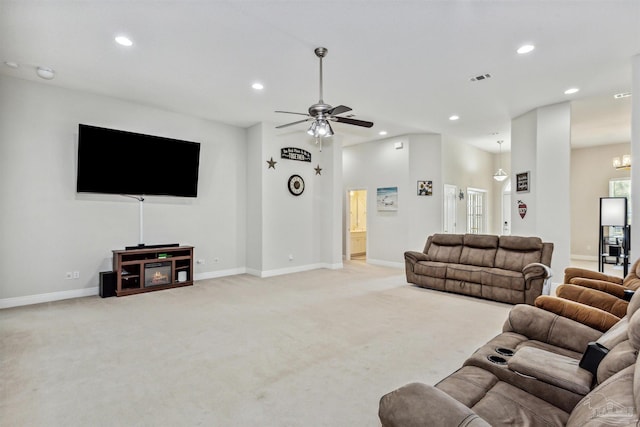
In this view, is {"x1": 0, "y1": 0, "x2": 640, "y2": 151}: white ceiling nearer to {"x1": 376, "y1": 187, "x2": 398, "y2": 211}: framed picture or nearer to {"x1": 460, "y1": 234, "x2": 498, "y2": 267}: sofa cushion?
{"x1": 460, "y1": 234, "x2": 498, "y2": 267}: sofa cushion

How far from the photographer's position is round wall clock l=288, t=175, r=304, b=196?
723 cm

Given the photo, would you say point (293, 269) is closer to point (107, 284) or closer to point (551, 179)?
point (107, 284)

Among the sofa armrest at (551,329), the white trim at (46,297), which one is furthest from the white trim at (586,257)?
the white trim at (46,297)

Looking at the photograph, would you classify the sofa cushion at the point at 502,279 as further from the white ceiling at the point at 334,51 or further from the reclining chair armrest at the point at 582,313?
the white ceiling at the point at 334,51

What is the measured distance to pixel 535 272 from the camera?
4.48 meters

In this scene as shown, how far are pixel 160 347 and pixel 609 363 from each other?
337 cm

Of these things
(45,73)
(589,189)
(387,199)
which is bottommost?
(387,199)

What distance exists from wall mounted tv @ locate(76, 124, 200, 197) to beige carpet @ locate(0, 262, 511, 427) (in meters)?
1.77

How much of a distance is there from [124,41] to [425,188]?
648 centimetres

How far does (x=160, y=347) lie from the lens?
3.21 metres

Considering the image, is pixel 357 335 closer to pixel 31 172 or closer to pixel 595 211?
pixel 31 172

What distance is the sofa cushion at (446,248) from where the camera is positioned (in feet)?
18.8

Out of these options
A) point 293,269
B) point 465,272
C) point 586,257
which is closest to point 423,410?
point 465,272

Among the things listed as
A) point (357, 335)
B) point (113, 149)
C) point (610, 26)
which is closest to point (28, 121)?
point (113, 149)
